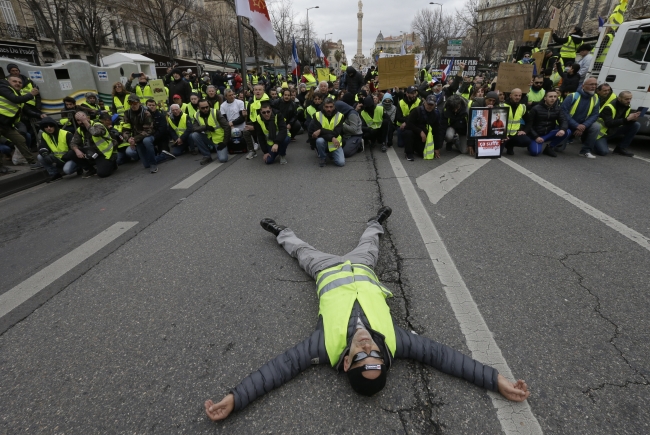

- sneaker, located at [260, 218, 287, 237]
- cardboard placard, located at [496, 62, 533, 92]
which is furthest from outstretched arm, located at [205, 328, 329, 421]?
cardboard placard, located at [496, 62, 533, 92]

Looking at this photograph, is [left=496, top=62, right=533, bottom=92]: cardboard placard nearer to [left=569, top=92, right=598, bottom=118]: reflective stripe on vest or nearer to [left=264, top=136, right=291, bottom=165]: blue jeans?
[left=569, top=92, right=598, bottom=118]: reflective stripe on vest

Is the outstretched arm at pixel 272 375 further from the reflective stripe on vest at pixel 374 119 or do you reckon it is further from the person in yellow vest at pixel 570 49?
the person in yellow vest at pixel 570 49

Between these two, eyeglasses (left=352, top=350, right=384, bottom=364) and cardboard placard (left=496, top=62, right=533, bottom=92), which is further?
cardboard placard (left=496, top=62, right=533, bottom=92)

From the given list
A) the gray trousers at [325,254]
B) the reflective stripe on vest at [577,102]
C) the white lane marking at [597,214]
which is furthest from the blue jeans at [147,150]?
the reflective stripe on vest at [577,102]

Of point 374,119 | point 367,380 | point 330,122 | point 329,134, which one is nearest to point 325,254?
point 367,380

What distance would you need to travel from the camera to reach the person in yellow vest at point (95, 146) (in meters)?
6.99

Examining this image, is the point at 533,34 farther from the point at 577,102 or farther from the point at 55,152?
the point at 55,152

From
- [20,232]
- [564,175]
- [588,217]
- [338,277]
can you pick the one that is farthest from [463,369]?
[20,232]

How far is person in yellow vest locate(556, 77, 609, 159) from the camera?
7020 millimetres

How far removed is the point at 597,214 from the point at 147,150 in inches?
322

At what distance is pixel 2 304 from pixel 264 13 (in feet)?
31.4

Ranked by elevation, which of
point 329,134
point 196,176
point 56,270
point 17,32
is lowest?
point 196,176

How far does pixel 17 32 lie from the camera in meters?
24.6

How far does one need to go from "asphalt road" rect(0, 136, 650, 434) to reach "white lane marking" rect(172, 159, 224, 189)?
88cm
